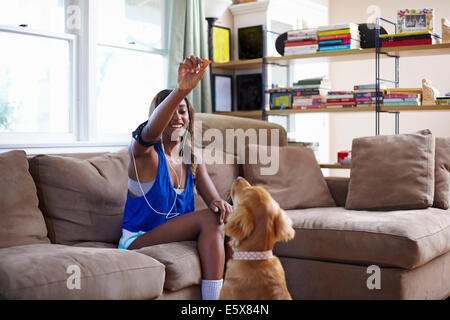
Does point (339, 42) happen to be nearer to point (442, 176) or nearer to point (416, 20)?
point (416, 20)

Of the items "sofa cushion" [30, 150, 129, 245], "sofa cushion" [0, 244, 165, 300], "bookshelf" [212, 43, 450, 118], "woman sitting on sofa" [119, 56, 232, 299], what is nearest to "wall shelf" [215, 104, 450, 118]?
"bookshelf" [212, 43, 450, 118]

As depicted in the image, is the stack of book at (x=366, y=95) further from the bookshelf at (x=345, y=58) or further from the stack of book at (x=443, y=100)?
the stack of book at (x=443, y=100)

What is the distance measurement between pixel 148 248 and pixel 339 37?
2.40m

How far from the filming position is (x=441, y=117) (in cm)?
524

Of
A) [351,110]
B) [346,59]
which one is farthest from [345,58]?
[351,110]

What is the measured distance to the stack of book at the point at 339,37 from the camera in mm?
3916

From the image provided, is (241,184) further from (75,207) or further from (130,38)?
(130,38)

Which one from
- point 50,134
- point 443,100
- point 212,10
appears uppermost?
point 212,10

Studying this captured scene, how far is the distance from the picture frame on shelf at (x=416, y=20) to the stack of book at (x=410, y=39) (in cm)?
5

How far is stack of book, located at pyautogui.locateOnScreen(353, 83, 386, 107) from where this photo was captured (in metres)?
3.90

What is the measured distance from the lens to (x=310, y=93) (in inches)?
163

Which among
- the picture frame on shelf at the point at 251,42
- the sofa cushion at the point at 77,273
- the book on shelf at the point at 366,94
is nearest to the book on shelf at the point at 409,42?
the book on shelf at the point at 366,94

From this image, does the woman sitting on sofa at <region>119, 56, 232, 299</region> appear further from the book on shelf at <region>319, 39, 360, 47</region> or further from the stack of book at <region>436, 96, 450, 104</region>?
the stack of book at <region>436, 96, 450, 104</region>

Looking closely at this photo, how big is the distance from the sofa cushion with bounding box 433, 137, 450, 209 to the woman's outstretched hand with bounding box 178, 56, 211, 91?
173 cm
